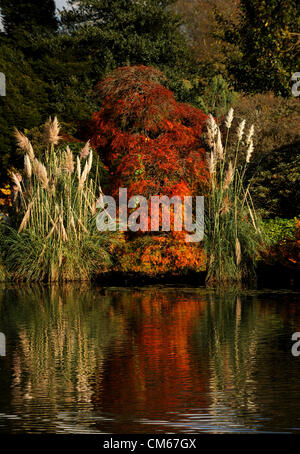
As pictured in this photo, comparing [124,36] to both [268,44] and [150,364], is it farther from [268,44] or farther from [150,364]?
[150,364]

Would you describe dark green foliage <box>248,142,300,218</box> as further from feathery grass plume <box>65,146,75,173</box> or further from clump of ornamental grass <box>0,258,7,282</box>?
clump of ornamental grass <box>0,258,7,282</box>

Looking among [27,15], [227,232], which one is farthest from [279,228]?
[27,15]

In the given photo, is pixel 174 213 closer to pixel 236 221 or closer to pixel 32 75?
pixel 236 221

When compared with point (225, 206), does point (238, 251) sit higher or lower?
lower

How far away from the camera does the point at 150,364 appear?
8414 millimetres

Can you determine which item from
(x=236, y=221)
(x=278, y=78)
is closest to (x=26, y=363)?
(x=236, y=221)

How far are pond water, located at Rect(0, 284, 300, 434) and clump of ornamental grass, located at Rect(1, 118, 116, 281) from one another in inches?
96.8

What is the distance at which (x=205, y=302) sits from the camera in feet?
45.1

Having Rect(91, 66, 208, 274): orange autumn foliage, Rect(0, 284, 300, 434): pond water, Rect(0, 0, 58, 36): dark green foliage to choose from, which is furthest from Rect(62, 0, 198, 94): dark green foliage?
Rect(0, 284, 300, 434): pond water

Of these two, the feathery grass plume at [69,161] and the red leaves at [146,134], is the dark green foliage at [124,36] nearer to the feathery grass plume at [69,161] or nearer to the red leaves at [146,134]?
the red leaves at [146,134]

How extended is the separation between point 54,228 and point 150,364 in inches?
350

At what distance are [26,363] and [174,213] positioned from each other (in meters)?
9.54

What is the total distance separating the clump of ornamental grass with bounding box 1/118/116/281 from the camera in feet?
55.1
